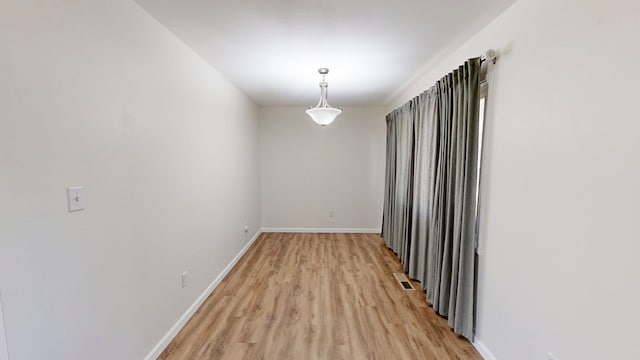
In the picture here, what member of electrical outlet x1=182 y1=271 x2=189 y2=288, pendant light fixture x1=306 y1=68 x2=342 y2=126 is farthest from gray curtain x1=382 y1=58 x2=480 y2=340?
electrical outlet x1=182 y1=271 x2=189 y2=288

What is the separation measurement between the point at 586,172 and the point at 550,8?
88 centimetres

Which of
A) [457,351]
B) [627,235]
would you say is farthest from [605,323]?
[457,351]

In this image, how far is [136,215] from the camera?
1.73 meters

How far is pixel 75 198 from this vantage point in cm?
129

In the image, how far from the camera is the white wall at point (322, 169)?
514cm

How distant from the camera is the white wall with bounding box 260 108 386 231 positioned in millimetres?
5137

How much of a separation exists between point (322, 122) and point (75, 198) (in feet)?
7.46

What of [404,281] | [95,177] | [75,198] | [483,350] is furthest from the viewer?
[404,281]

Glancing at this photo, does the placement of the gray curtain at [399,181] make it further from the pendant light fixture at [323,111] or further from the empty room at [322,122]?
the pendant light fixture at [323,111]

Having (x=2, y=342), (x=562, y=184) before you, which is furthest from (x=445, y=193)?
(x=2, y=342)

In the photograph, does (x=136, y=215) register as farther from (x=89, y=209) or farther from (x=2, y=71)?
(x=2, y=71)

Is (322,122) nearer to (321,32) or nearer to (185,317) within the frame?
(321,32)

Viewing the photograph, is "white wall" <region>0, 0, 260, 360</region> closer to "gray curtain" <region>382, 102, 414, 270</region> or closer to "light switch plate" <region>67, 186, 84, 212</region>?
"light switch plate" <region>67, 186, 84, 212</region>

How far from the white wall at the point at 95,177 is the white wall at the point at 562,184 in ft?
7.74
